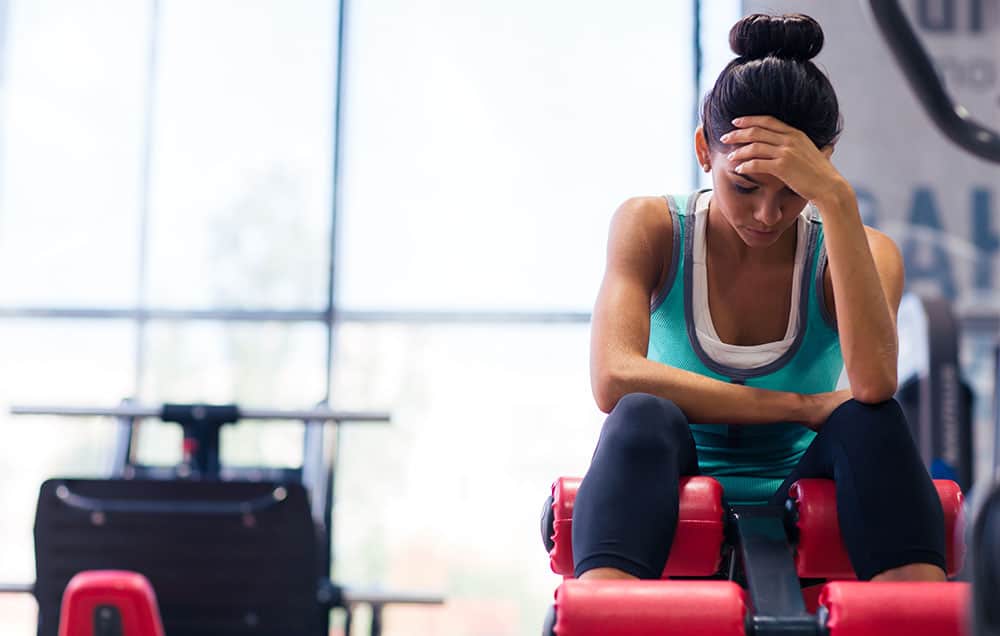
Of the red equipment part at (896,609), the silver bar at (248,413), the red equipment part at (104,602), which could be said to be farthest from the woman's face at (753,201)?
the silver bar at (248,413)

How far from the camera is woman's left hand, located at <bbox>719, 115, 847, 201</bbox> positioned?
1317mm

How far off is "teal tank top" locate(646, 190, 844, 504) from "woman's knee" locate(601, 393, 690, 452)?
22 centimetres

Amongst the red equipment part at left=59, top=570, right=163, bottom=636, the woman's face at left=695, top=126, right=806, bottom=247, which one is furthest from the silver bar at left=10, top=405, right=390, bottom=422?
the woman's face at left=695, top=126, right=806, bottom=247

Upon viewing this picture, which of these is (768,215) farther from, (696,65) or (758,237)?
(696,65)

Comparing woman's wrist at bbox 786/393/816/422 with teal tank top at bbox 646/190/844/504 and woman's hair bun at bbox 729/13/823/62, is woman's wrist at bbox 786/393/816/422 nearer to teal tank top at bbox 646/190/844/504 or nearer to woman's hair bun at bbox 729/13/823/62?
teal tank top at bbox 646/190/844/504

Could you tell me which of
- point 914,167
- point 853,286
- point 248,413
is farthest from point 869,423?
point 914,167

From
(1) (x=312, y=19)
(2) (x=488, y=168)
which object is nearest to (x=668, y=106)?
(2) (x=488, y=168)

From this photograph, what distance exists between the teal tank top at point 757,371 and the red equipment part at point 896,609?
0.44m

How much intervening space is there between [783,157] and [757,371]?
30cm

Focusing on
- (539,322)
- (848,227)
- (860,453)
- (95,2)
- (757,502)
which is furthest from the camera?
(95,2)

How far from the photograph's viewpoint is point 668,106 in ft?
14.2

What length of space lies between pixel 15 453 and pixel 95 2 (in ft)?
5.82

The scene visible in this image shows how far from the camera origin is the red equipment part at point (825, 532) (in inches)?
48.9

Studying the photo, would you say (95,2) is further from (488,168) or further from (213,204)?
(488,168)
